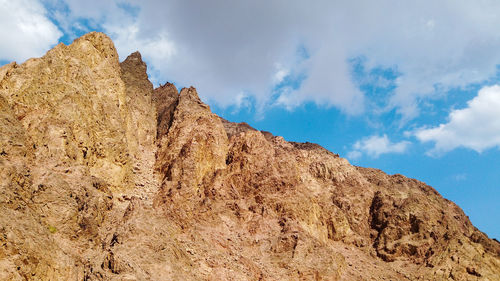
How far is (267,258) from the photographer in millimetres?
37625

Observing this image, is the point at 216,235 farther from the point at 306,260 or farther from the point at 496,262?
the point at 496,262

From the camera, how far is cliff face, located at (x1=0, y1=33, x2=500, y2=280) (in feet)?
84.9

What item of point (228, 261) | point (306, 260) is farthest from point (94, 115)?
point (306, 260)

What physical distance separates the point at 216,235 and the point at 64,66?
24.0 metres

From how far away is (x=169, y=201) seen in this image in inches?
1539

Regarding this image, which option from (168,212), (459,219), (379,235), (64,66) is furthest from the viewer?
(459,219)

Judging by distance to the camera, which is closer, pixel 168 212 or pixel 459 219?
pixel 168 212

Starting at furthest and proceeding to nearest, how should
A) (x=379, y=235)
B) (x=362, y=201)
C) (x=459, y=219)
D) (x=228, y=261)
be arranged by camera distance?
(x=459, y=219), (x=362, y=201), (x=379, y=235), (x=228, y=261)

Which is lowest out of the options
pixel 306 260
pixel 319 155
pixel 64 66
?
pixel 306 260

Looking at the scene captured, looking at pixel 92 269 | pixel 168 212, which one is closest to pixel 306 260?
pixel 168 212

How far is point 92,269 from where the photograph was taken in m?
24.5

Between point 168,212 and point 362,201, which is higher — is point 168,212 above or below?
below

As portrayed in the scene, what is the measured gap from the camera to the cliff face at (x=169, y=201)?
25.9m

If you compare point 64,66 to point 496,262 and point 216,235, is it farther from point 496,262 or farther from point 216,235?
point 496,262
